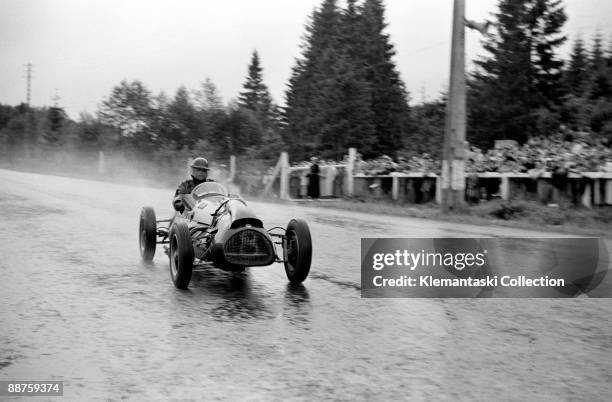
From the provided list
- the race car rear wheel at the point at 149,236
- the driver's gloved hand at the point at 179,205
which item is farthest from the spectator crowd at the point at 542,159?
the race car rear wheel at the point at 149,236

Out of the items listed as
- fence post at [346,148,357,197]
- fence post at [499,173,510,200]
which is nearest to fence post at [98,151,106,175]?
fence post at [346,148,357,197]

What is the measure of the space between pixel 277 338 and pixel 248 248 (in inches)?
77.7

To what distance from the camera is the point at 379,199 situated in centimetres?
2312

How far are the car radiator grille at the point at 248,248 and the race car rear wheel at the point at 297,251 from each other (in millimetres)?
400

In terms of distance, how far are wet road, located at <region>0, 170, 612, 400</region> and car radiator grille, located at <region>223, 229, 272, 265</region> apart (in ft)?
1.23

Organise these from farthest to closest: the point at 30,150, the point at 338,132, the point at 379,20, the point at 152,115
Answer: the point at 30,150, the point at 379,20, the point at 152,115, the point at 338,132

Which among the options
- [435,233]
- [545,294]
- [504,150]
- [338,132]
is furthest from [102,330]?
[338,132]

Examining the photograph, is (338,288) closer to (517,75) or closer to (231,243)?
(231,243)

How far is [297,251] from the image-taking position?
7.24m

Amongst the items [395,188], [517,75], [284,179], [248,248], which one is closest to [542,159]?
[395,188]

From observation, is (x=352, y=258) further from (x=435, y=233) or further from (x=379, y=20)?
(x=379, y=20)

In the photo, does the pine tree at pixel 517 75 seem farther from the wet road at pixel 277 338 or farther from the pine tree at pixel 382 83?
the wet road at pixel 277 338

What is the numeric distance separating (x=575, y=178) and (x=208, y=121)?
2912cm

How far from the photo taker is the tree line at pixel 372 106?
34.5 metres
